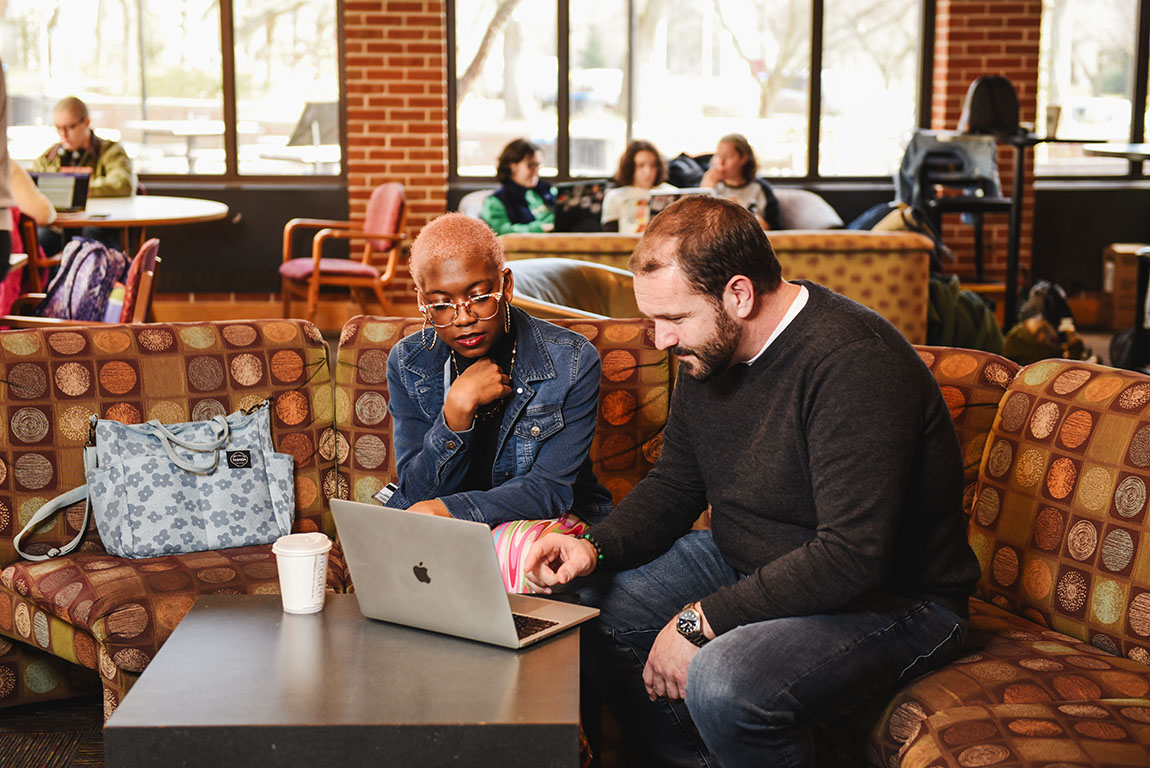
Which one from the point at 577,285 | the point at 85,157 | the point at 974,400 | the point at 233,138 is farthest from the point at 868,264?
the point at 233,138

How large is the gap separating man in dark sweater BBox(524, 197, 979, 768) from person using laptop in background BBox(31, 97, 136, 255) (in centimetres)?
492

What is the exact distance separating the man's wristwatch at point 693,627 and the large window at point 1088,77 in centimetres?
656

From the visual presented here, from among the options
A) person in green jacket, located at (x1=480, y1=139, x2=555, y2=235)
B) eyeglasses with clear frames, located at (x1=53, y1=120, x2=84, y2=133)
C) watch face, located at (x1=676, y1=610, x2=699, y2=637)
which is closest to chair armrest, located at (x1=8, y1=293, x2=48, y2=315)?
eyeglasses with clear frames, located at (x1=53, y1=120, x2=84, y2=133)

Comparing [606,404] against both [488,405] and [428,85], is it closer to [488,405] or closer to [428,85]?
[488,405]

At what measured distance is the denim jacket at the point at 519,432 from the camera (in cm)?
222

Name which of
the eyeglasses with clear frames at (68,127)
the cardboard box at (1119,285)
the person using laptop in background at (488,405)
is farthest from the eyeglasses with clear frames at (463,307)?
the cardboard box at (1119,285)

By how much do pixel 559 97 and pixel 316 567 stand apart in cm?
614

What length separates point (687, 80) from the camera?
7.77 meters

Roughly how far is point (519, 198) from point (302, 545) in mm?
4972

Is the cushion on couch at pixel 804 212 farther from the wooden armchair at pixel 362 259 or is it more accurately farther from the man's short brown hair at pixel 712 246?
the man's short brown hair at pixel 712 246

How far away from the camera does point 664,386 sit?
268 centimetres

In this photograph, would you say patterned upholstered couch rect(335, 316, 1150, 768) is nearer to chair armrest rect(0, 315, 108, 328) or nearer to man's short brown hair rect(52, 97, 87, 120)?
chair armrest rect(0, 315, 108, 328)

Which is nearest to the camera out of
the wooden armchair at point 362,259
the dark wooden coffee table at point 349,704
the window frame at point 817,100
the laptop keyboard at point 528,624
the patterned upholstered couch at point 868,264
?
the dark wooden coffee table at point 349,704

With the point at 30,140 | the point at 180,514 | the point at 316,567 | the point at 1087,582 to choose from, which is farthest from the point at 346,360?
the point at 30,140
